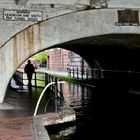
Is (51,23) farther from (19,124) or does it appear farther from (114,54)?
(114,54)

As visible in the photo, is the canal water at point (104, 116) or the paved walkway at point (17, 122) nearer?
the paved walkway at point (17, 122)

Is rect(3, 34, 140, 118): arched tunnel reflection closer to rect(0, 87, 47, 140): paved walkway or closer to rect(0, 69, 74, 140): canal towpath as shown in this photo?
rect(0, 87, 47, 140): paved walkway

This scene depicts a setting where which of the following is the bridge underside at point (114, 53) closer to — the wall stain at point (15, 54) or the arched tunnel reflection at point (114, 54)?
the arched tunnel reflection at point (114, 54)

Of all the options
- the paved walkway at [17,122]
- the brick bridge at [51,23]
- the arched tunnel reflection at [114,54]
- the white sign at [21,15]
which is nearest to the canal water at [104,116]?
the paved walkway at [17,122]

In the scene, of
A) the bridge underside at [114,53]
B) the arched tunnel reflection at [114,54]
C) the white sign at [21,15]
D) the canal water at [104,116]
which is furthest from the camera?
the arched tunnel reflection at [114,54]

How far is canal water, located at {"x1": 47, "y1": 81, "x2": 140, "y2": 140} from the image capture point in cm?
1112

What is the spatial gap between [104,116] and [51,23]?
173 inches

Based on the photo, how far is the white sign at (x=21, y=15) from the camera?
12211mm

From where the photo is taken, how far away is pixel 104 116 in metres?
14.8

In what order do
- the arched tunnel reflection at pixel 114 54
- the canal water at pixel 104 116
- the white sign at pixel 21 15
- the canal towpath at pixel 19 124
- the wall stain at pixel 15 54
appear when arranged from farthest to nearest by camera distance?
the arched tunnel reflection at pixel 114 54
the wall stain at pixel 15 54
the white sign at pixel 21 15
the canal water at pixel 104 116
the canal towpath at pixel 19 124

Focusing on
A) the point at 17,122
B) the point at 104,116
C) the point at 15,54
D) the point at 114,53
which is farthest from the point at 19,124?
the point at 114,53

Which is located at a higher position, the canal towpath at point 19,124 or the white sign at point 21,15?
the white sign at point 21,15

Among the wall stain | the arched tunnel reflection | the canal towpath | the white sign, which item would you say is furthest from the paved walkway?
the arched tunnel reflection

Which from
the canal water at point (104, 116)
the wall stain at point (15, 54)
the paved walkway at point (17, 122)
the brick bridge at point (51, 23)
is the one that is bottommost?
the canal water at point (104, 116)
